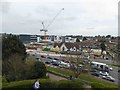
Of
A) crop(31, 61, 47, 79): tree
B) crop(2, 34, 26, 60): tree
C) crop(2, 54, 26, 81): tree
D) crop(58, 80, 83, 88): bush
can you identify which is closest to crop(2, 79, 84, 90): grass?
crop(58, 80, 83, 88): bush

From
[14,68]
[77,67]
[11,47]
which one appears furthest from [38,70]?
[11,47]

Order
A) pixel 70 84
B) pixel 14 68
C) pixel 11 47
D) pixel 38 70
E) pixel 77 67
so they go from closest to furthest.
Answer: pixel 70 84 < pixel 14 68 < pixel 38 70 < pixel 77 67 < pixel 11 47

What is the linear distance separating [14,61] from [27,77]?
2.69m

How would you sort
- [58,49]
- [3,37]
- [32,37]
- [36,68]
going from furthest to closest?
1. [32,37]
2. [58,49]
3. [3,37]
4. [36,68]

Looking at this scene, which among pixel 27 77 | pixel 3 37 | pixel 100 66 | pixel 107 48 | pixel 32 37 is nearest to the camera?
pixel 27 77

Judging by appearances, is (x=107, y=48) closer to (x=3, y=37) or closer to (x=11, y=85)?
(x=3, y=37)

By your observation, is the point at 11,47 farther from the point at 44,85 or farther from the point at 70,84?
the point at 70,84

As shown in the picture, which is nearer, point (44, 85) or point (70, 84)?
point (70, 84)

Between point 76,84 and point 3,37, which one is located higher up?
point 3,37

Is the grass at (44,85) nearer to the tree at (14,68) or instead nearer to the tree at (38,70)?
the tree at (14,68)

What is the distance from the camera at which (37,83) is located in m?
11.8

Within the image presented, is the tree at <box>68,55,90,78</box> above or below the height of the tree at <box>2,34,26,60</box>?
below

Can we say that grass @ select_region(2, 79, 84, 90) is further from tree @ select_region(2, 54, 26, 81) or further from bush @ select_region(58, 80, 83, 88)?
tree @ select_region(2, 54, 26, 81)

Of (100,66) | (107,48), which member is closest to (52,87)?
(100,66)
